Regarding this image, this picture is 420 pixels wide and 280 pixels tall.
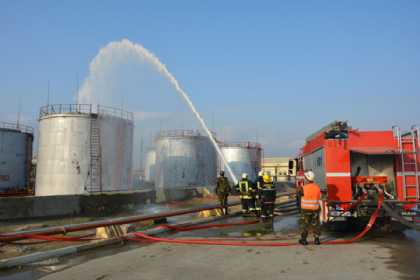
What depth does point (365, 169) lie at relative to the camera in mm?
9375

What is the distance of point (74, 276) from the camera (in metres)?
5.31

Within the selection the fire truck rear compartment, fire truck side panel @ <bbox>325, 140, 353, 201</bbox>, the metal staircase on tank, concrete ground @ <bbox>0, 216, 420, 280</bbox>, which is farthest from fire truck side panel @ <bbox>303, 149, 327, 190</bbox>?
the metal staircase on tank

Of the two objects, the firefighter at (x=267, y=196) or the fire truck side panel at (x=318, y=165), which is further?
the firefighter at (x=267, y=196)

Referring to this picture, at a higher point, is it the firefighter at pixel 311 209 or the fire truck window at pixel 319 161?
the fire truck window at pixel 319 161

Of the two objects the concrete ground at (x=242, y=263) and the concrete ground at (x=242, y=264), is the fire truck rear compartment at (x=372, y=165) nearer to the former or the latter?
the concrete ground at (x=242, y=263)

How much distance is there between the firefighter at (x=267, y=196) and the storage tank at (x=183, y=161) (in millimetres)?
19080

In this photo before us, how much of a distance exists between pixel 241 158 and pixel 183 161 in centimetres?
1060

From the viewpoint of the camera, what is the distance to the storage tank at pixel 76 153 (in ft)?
62.5

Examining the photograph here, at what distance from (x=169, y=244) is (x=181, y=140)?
24131 millimetres

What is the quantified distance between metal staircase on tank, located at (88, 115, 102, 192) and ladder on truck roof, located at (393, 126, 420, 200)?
15.2m

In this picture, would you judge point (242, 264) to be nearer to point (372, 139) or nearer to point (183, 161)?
point (372, 139)

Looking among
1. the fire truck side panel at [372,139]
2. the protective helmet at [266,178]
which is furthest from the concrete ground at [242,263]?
the protective helmet at [266,178]

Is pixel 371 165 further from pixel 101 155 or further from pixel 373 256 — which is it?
pixel 101 155

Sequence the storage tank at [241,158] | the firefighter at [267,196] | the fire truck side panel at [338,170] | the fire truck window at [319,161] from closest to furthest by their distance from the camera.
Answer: the fire truck side panel at [338,170] → the fire truck window at [319,161] → the firefighter at [267,196] → the storage tank at [241,158]
